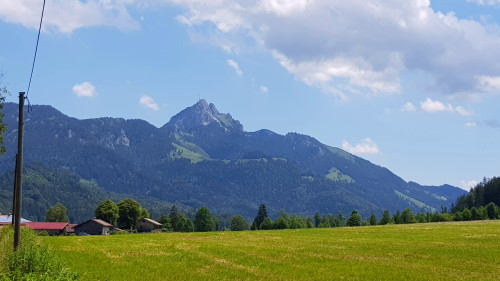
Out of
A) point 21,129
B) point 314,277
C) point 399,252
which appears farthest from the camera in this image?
point 399,252

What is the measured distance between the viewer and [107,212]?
17038 centimetres

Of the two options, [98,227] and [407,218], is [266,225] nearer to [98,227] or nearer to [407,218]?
[407,218]

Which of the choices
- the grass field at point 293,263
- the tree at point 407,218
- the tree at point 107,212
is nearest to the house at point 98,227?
the tree at point 107,212

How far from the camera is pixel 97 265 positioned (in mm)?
37875

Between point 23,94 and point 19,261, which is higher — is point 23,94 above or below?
above

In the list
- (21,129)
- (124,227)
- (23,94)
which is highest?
(23,94)

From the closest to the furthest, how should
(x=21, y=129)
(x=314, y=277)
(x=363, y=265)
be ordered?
(x=314, y=277), (x=21, y=129), (x=363, y=265)

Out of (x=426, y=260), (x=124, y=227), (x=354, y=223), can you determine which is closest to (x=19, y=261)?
(x=426, y=260)

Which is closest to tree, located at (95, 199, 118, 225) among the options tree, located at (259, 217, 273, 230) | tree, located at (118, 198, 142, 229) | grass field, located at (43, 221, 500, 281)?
tree, located at (118, 198, 142, 229)

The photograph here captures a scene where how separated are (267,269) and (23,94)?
69.2 ft

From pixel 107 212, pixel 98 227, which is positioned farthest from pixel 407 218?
pixel 98 227

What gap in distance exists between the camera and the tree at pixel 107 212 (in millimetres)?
170525

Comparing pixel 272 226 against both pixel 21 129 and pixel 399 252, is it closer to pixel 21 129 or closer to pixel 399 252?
pixel 399 252

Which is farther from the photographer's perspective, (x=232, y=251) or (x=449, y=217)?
(x=449, y=217)
